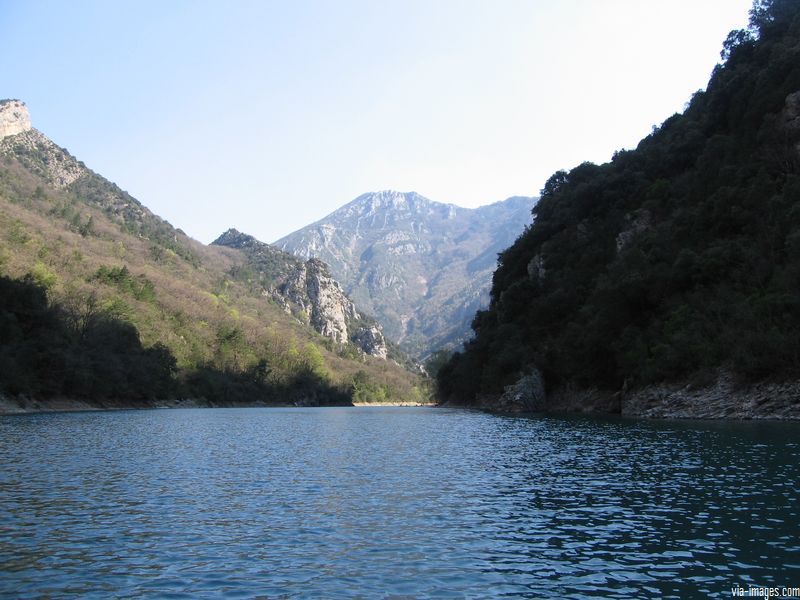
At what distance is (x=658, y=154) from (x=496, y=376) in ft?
164

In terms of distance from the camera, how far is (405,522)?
820 inches

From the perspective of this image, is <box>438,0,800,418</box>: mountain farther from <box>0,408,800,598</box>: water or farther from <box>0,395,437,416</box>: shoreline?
<box>0,395,437,416</box>: shoreline

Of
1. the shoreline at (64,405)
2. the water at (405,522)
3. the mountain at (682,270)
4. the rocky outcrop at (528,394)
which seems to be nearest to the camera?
the water at (405,522)

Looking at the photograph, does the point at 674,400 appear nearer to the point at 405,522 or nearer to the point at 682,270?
the point at 682,270

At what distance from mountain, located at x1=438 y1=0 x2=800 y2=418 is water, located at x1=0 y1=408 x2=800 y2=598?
26.9 meters

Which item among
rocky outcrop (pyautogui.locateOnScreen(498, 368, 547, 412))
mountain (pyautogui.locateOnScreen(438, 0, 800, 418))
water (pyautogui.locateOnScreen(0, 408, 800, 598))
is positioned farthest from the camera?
rocky outcrop (pyautogui.locateOnScreen(498, 368, 547, 412))

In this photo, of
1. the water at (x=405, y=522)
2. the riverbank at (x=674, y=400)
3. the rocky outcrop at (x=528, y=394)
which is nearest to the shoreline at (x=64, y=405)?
the water at (x=405, y=522)

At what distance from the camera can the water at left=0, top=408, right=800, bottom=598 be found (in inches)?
578

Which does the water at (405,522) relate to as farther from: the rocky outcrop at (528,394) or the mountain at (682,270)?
the rocky outcrop at (528,394)

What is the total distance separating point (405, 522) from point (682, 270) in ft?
224

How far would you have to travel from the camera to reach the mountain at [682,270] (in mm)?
63344

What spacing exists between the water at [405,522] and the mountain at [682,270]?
88.4ft

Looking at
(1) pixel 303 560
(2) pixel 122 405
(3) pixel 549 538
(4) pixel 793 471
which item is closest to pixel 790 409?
(4) pixel 793 471

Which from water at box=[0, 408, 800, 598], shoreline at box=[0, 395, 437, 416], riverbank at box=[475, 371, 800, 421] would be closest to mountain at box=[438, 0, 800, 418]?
riverbank at box=[475, 371, 800, 421]
